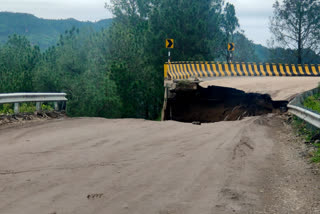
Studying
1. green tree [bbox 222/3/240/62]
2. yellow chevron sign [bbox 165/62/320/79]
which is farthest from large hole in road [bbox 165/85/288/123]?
green tree [bbox 222/3/240/62]

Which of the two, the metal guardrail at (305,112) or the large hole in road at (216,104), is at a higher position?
the metal guardrail at (305,112)

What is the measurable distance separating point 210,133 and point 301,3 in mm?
42437

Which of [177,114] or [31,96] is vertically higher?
[31,96]

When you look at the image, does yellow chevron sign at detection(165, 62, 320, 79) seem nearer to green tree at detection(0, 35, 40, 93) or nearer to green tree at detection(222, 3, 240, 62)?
green tree at detection(0, 35, 40, 93)

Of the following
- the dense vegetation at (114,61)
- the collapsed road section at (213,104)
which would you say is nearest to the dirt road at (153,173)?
the collapsed road section at (213,104)

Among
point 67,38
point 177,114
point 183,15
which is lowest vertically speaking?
point 177,114

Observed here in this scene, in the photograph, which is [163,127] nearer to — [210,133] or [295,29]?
[210,133]

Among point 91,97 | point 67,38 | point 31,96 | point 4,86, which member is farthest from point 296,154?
point 67,38

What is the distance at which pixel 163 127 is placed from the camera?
1145 centimetres

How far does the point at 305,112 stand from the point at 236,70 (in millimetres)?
22037

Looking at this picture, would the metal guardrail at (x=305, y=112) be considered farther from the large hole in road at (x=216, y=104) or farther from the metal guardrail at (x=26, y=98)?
the metal guardrail at (x=26, y=98)

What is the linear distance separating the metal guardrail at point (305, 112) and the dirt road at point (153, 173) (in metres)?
0.63

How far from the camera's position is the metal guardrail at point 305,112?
9.17 m

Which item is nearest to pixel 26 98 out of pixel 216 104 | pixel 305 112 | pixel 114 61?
pixel 305 112
